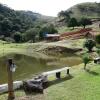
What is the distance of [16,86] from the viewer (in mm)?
19250

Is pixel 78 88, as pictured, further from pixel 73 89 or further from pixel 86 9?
pixel 86 9

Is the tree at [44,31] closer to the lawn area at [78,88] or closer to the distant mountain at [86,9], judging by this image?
the distant mountain at [86,9]

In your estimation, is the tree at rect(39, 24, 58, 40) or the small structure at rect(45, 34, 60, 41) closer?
the small structure at rect(45, 34, 60, 41)

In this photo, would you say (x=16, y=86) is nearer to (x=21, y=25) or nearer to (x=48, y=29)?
(x=48, y=29)

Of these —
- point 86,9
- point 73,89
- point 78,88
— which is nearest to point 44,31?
point 78,88

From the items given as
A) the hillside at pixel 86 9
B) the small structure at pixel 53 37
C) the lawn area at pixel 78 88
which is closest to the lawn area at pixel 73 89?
the lawn area at pixel 78 88

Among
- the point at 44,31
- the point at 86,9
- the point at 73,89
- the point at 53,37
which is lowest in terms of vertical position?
the point at 73,89

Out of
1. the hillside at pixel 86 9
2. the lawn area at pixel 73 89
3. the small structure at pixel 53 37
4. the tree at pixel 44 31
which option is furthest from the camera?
the hillside at pixel 86 9

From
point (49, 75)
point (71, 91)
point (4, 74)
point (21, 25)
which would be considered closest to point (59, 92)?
point (71, 91)

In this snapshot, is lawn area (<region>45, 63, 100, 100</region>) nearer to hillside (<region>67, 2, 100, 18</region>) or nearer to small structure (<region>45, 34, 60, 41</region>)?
small structure (<region>45, 34, 60, 41</region>)

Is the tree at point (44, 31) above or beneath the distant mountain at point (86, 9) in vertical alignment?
beneath

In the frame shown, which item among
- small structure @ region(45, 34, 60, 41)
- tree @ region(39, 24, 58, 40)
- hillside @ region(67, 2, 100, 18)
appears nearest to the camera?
small structure @ region(45, 34, 60, 41)

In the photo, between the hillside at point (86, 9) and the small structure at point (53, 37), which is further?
the hillside at point (86, 9)

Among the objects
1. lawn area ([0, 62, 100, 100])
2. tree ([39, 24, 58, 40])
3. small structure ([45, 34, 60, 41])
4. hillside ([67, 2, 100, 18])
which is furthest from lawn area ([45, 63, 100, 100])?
hillside ([67, 2, 100, 18])
